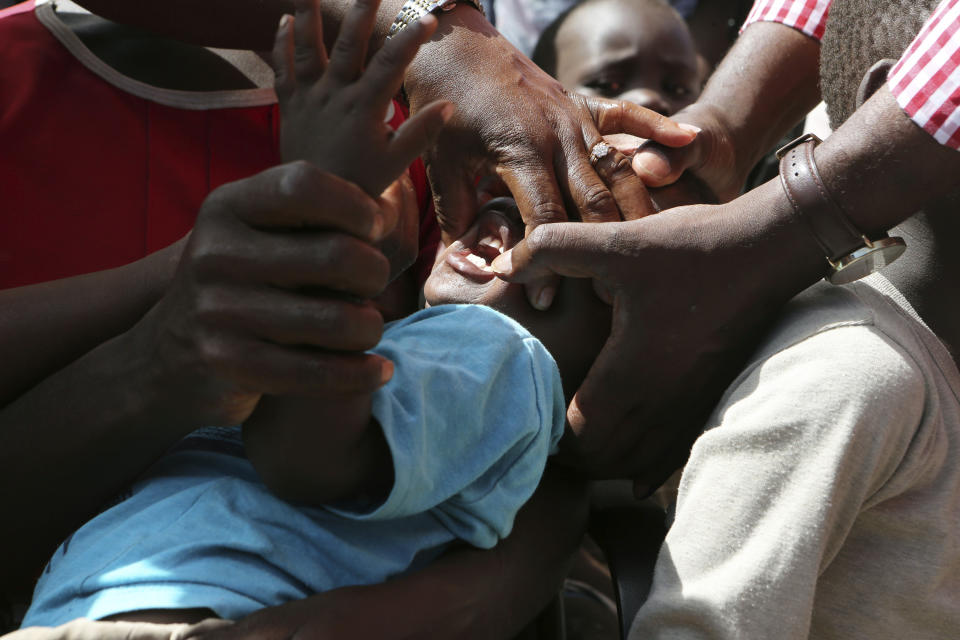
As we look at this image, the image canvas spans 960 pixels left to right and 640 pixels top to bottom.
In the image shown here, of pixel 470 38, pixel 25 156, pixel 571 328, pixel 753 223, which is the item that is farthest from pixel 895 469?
pixel 25 156

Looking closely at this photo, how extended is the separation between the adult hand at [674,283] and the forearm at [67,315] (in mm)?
495

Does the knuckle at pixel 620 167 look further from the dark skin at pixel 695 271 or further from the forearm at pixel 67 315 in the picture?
the forearm at pixel 67 315

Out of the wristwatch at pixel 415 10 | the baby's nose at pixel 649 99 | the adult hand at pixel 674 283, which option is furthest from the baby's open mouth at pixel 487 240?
the baby's nose at pixel 649 99

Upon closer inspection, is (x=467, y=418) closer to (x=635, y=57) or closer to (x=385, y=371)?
(x=385, y=371)

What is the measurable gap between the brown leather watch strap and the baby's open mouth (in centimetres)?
43

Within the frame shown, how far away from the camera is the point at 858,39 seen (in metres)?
1.34

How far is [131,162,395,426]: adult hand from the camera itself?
77 cm

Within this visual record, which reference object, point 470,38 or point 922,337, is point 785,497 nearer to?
point 922,337

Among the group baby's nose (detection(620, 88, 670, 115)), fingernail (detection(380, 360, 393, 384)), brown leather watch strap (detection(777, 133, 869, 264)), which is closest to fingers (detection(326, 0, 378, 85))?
fingernail (detection(380, 360, 393, 384))

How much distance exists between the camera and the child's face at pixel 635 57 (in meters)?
2.59

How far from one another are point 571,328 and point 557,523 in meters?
0.30

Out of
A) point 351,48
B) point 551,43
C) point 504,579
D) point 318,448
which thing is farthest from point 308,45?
point 551,43

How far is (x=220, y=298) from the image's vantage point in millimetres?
812

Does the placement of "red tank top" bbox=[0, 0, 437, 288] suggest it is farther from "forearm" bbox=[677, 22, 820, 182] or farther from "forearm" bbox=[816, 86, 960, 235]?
"forearm" bbox=[816, 86, 960, 235]
